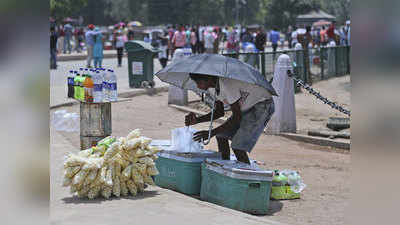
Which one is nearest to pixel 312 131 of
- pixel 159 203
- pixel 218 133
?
pixel 218 133

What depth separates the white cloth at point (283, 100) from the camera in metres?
11.6

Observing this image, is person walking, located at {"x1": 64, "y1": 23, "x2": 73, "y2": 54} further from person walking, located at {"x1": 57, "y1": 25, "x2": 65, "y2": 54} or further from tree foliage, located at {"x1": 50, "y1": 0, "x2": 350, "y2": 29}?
tree foliage, located at {"x1": 50, "y1": 0, "x2": 350, "y2": 29}

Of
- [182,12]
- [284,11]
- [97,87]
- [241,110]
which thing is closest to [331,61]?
[97,87]

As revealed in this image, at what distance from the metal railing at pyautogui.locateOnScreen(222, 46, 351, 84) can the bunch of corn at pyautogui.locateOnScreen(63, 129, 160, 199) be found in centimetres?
983

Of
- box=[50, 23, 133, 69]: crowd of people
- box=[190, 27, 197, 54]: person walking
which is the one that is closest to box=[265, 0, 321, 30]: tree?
box=[50, 23, 133, 69]: crowd of people

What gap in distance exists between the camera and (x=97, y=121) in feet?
26.6

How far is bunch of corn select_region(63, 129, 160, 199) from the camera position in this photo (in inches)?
253

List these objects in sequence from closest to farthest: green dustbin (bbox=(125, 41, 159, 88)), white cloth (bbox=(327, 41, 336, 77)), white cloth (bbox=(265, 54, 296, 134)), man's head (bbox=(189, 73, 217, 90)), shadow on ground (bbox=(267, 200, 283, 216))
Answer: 1. shadow on ground (bbox=(267, 200, 283, 216))
2. man's head (bbox=(189, 73, 217, 90))
3. white cloth (bbox=(265, 54, 296, 134))
4. green dustbin (bbox=(125, 41, 159, 88))
5. white cloth (bbox=(327, 41, 336, 77))

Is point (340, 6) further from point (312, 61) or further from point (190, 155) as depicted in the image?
point (190, 155)
